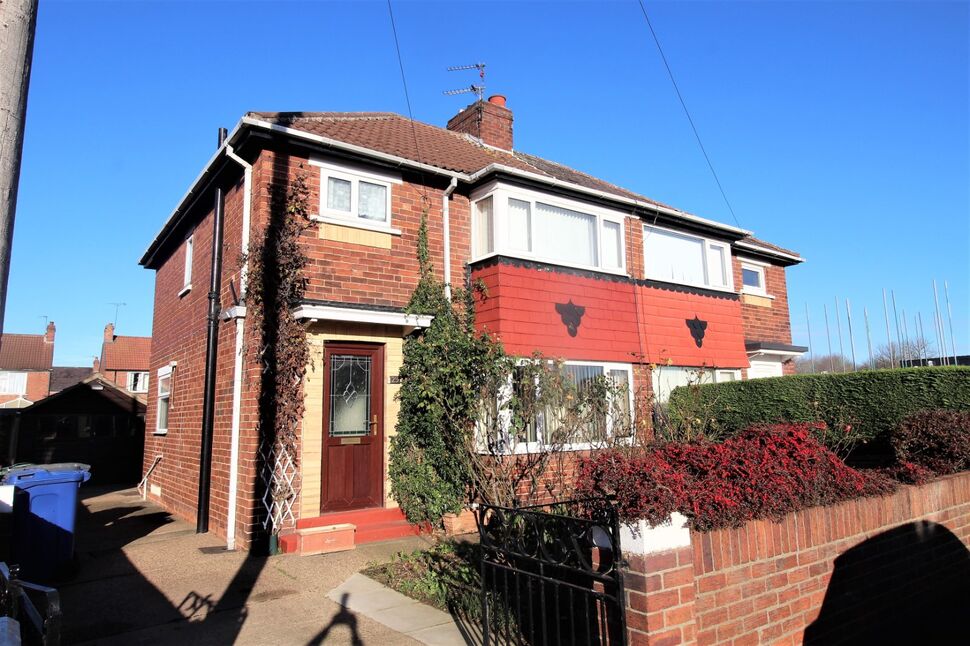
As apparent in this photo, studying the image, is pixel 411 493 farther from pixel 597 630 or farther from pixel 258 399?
pixel 597 630

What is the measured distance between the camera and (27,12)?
2684 mm

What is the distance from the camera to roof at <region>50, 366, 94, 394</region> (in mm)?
50612

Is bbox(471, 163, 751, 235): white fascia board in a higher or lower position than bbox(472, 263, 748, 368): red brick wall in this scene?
higher

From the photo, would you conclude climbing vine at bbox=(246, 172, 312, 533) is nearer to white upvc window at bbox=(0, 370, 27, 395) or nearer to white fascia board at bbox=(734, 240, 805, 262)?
white fascia board at bbox=(734, 240, 805, 262)

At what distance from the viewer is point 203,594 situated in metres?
5.98

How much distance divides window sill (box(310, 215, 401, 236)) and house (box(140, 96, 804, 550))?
0.09ft

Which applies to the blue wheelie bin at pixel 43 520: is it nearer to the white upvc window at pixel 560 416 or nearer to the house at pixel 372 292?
the house at pixel 372 292

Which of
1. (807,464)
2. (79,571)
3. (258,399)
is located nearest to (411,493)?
(258,399)

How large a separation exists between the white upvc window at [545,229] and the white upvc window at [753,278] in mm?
5391

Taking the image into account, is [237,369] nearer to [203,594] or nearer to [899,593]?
[203,594]

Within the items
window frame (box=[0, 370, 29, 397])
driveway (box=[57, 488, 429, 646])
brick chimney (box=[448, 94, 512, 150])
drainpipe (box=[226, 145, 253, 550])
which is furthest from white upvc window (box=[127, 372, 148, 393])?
drainpipe (box=[226, 145, 253, 550])

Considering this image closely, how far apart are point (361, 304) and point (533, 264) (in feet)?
9.64

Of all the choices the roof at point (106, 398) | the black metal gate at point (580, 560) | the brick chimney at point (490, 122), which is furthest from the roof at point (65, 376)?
the black metal gate at point (580, 560)

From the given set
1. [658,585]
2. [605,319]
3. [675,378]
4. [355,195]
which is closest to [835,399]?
[675,378]
